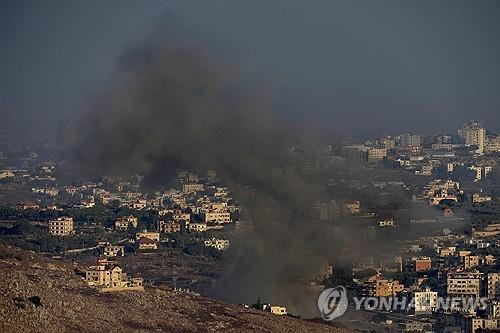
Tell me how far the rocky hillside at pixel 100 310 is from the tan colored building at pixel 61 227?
1630 centimetres

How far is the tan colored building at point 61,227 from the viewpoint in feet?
141

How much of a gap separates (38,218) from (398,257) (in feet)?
44.9

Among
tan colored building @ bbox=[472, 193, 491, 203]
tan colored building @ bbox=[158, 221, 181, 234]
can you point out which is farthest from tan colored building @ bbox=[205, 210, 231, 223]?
tan colored building @ bbox=[472, 193, 491, 203]

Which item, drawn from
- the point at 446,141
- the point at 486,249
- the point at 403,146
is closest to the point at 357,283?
the point at 486,249

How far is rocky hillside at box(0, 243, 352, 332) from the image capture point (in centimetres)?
2094

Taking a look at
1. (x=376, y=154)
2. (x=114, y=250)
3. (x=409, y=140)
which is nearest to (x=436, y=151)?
(x=409, y=140)

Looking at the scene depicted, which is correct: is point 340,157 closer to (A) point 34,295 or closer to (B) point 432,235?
(B) point 432,235

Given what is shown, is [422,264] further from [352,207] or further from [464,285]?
[464,285]

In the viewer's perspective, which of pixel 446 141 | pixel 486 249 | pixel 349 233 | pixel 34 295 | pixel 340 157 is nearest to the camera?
pixel 34 295

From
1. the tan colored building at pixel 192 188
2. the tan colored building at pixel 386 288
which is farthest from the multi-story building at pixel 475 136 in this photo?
the tan colored building at pixel 386 288

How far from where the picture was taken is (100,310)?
73.5ft

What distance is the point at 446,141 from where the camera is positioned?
75062 mm

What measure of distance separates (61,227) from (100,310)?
70.3ft

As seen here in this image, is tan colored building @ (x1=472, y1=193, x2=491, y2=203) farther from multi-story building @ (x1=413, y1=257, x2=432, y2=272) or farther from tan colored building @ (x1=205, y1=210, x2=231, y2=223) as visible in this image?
multi-story building @ (x1=413, y1=257, x2=432, y2=272)
